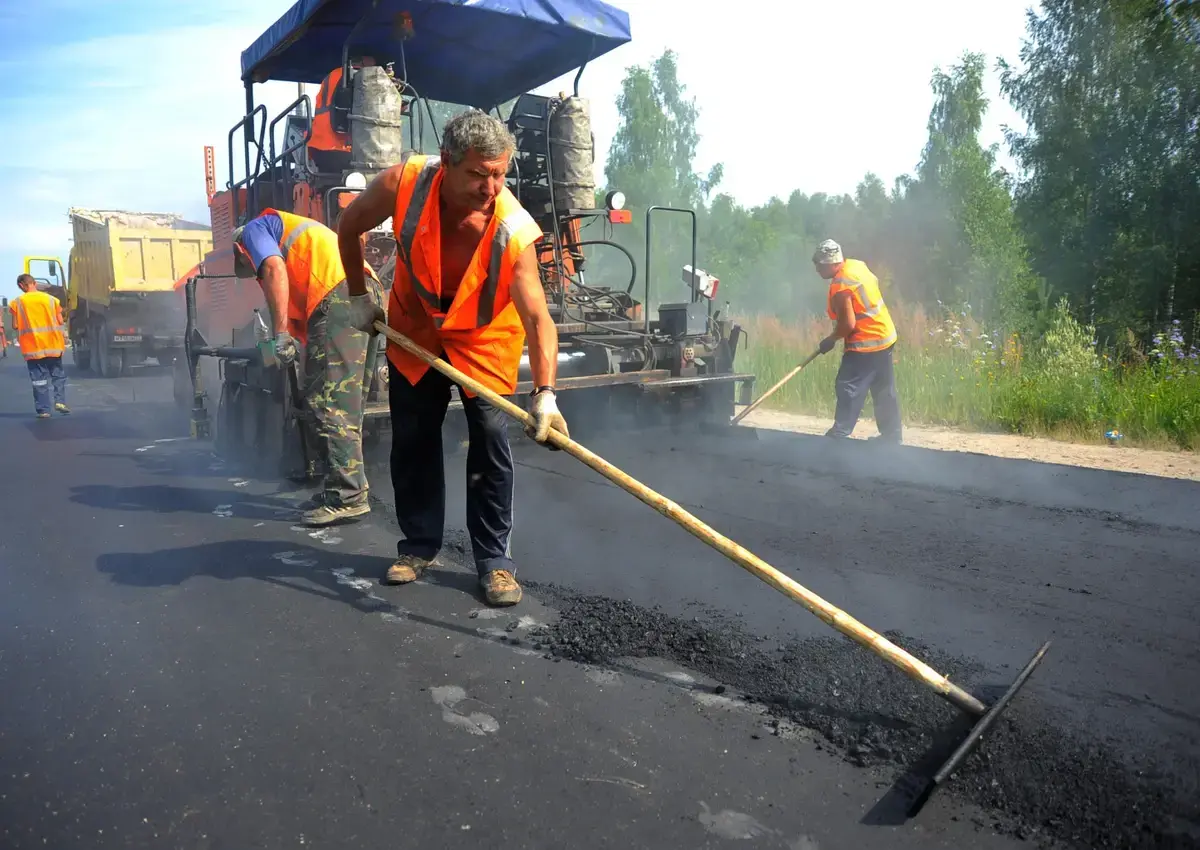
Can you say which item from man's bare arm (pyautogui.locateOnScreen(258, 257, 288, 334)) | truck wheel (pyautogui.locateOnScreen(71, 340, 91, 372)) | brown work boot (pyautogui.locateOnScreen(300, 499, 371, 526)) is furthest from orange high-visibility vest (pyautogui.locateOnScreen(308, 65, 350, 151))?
truck wheel (pyautogui.locateOnScreen(71, 340, 91, 372))

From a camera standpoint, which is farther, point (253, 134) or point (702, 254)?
point (702, 254)

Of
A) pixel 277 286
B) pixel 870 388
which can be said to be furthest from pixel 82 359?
pixel 870 388

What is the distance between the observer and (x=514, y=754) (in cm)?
214

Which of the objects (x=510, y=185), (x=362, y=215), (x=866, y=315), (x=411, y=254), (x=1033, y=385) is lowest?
(x=1033, y=385)

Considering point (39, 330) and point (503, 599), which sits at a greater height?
point (39, 330)

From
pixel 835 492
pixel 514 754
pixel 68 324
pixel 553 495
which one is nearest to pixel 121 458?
pixel 553 495

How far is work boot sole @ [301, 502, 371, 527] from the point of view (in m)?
4.34

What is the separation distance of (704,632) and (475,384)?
1116mm

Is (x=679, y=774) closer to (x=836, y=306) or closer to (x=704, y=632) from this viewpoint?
(x=704, y=632)

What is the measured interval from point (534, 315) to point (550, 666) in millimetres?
1174

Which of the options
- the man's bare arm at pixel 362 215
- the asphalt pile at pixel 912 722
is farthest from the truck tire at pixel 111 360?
the asphalt pile at pixel 912 722

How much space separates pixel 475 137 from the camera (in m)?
2.89

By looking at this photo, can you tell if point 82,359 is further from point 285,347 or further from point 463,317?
point 463,317

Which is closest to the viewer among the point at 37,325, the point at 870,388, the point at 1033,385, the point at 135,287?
the point at 870,388
